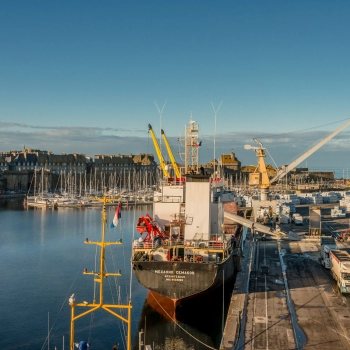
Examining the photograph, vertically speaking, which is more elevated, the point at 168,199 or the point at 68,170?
the point at 68,170

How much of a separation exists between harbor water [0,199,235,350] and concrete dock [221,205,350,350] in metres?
1.64

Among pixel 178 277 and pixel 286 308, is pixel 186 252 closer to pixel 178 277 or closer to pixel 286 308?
pixel 178 277

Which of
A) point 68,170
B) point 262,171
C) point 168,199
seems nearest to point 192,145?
point 168,199

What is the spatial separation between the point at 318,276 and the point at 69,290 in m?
14.4

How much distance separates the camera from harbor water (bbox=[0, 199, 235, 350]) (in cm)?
1980

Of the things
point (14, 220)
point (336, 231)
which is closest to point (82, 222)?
point (14, 220)

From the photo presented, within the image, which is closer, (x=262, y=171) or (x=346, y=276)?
(x=346, y=276)

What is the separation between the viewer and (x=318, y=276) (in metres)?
24.9

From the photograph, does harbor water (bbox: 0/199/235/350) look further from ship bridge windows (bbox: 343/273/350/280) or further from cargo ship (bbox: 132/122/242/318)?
ship bridge windows (bbox: 343/273/350/280)

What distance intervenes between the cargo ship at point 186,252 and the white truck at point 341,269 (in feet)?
17.2

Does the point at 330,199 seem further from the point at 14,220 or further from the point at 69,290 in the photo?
the point at 69,290

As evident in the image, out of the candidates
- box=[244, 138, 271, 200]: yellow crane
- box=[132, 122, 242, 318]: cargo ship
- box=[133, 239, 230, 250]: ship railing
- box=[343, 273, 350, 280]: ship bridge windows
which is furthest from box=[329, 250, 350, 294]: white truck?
box=[244, 138, 271, 200]: yellow crane

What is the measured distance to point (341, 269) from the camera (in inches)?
857

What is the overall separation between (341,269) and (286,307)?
13.9 ft
